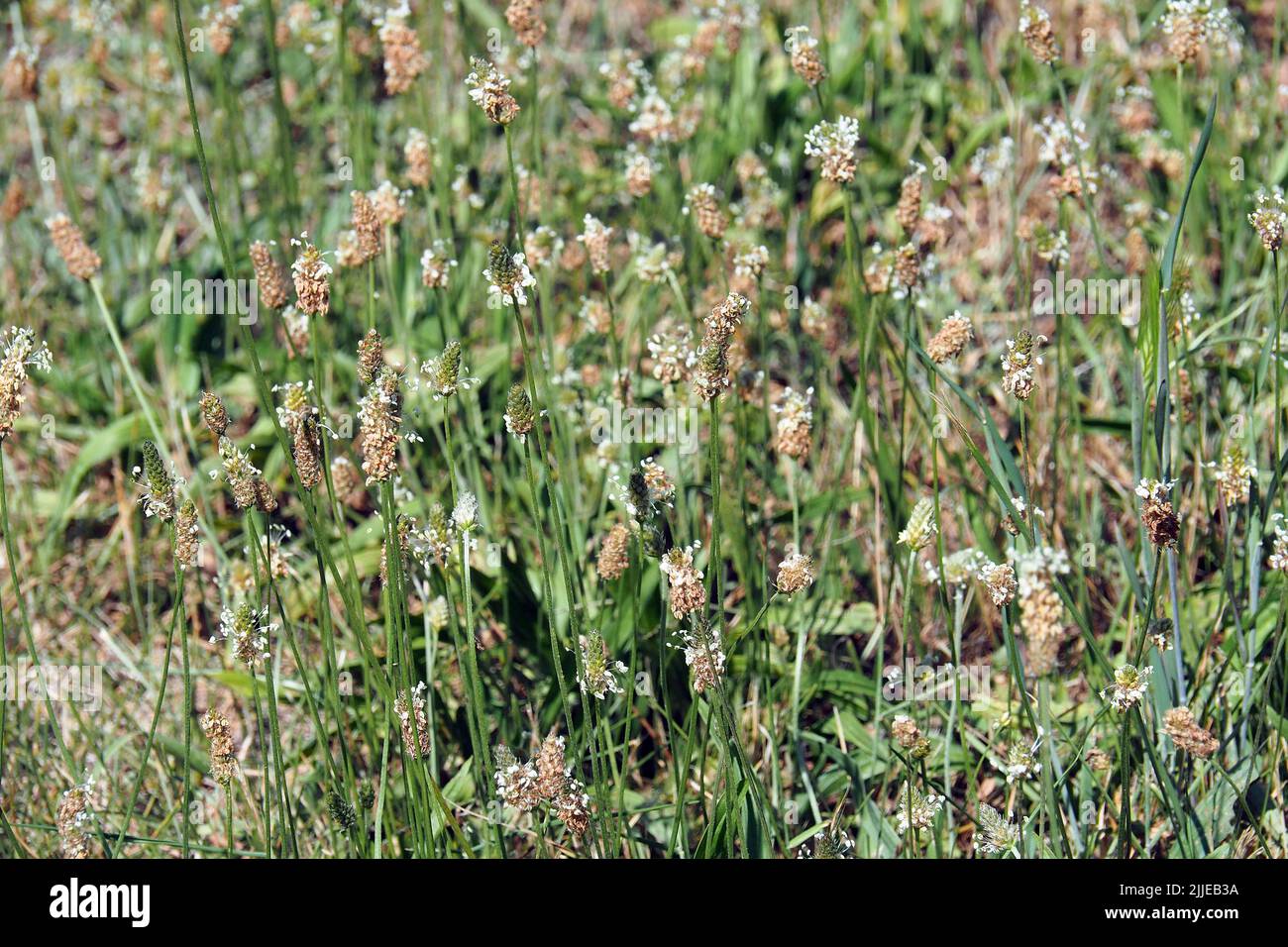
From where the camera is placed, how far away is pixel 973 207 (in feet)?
13.3

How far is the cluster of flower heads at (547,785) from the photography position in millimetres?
2018

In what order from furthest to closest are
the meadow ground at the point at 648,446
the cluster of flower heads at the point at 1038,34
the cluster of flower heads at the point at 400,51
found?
the cluster of flower heads at the point at 400,51
the cluster of flower heads at the point at 1038,34
the meadow ground at the point at 648,446

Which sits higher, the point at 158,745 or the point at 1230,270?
the point at 1230,270

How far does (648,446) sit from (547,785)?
1099 millimetres

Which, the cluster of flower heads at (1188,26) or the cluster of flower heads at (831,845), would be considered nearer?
the cluster of flower heads at (831,845)

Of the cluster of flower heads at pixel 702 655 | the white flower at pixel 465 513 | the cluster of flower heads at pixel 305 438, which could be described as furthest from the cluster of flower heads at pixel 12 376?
the cluster of flower heads at pixel 702 655

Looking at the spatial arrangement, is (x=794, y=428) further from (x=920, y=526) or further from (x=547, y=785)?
(x=547, y=785)

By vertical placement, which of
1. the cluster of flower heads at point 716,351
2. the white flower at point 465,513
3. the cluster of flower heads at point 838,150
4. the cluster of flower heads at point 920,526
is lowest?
the cluster of flower heads at point 920,526

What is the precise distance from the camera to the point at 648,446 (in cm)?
299

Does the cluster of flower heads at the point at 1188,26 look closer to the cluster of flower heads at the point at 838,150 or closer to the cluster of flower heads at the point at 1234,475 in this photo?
the cluster of flower heads at the point at 838,150

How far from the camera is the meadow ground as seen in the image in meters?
2.17

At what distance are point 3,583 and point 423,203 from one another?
1.54m

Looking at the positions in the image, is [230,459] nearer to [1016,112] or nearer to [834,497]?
[834,497]
